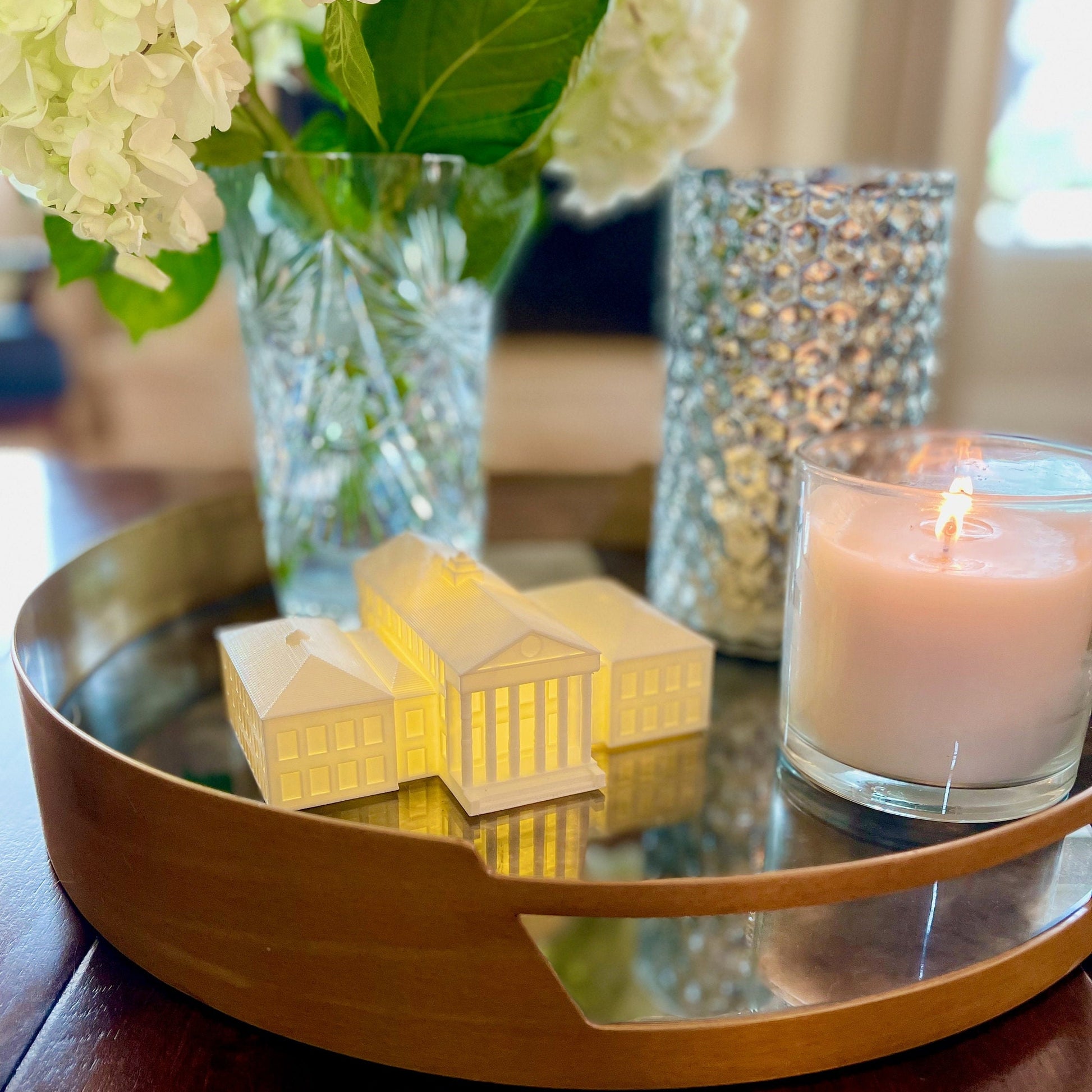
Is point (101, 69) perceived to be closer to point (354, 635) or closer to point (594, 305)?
point (354, 635)

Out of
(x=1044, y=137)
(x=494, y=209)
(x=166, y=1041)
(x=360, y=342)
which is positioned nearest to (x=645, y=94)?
(x=494, y=209)

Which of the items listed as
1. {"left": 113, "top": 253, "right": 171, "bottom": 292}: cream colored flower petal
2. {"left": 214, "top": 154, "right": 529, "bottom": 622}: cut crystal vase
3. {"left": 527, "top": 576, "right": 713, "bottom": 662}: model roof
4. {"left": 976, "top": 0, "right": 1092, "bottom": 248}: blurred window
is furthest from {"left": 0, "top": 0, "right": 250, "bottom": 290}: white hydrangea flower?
{"left": 976, "top": 0, "right": 1092, "bottom": 248}: blurred window

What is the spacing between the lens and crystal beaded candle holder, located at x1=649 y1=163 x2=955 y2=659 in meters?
0.54

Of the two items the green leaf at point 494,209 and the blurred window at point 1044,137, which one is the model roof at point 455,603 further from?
the blurred window at point 1044,137

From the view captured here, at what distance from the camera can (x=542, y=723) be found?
0.42 metres

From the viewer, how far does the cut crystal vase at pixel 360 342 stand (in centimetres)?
54

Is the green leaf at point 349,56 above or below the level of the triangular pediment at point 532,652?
above

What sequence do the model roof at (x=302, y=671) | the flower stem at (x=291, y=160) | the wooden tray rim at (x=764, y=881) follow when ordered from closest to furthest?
the wooden tray rim at (x=764, y=881) → the model roof at (x=302, y=671) → the flower stem at (x=291, y=160)

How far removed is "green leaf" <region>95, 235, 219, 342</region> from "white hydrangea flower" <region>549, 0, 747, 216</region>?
0.69 ft

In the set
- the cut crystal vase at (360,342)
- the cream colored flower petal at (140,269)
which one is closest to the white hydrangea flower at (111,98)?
the cream colored flower petal at (140,269)

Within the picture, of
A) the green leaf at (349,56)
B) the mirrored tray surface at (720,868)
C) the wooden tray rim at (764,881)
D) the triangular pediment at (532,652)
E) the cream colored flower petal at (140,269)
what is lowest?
the mirrored tray surface at (720,868)

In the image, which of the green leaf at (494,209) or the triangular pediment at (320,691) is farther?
the green leaf at (494,209)

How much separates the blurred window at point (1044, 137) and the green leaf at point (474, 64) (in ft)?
6.44

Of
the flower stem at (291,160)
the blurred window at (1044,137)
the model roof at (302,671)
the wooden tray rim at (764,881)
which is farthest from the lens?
the blurred window at (1044,137)
